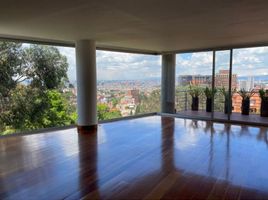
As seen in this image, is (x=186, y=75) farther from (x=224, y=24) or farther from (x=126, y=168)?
(x=126, y=168)

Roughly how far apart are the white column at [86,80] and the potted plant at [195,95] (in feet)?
12.1

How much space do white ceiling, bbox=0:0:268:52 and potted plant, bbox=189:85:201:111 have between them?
112 inches

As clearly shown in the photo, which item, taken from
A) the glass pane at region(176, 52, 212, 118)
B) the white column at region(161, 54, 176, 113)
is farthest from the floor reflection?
the white column at region(161, 54, 176, 113)

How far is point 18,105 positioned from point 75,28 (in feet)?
9.79

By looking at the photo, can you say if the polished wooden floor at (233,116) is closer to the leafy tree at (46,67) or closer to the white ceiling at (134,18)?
the white ceiling at (134,18)

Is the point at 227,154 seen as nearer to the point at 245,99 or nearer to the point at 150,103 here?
the point at 245,99

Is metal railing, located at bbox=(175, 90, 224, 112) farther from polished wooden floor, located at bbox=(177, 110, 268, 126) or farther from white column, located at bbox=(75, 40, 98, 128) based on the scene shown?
white column, located at bbox=(75, 40, 98, 128)

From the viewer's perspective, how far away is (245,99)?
7113 mm

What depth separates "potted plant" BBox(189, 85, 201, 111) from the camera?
7.75 m

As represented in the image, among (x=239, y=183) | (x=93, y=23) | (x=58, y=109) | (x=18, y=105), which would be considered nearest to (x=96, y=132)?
(x=58, y=109)

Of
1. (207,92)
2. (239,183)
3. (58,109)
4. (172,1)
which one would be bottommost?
(239,183)

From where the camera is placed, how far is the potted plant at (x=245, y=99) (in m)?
6.99

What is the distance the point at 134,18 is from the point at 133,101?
4.79 m

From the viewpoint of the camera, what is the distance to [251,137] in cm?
511
